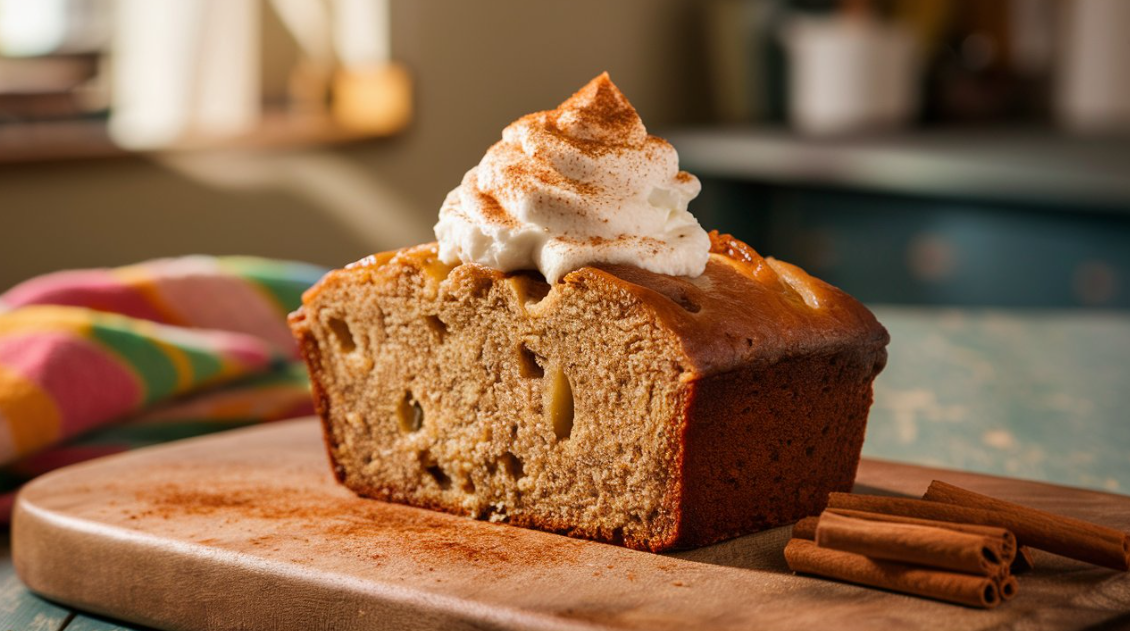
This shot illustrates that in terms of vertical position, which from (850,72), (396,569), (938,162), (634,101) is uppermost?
(850,72)

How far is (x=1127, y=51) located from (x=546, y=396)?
5.23 m

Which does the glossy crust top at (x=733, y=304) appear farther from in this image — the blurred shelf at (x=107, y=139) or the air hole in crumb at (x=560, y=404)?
the blurred shelf at (x=107, y=139)

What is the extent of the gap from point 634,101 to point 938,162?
2001 mm

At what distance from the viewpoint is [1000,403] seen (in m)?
2.41

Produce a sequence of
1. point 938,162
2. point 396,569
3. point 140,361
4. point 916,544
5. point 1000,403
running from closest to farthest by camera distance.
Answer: point 916,544, point 396,569, point 140,361, point 1000,403, point 938,162

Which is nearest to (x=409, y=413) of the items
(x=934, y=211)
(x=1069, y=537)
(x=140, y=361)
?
(x=140, y=361)

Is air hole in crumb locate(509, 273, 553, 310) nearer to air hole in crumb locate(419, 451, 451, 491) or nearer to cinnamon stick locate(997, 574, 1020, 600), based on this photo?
air hole in crumb locate(419, 451, 451, 491)

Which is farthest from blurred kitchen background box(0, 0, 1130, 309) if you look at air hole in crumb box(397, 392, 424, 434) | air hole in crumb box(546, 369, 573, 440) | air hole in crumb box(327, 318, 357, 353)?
air hole in crumb box(546, 369, 573, 440)

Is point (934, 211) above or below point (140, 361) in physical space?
above

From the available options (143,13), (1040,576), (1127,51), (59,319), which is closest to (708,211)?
(1127,51)

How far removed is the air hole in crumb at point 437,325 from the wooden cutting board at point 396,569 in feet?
0.72

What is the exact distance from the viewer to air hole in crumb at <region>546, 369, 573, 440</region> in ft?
5.14

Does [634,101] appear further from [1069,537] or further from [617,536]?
[1069,537]

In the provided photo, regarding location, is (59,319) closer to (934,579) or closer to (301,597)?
(301,597)
